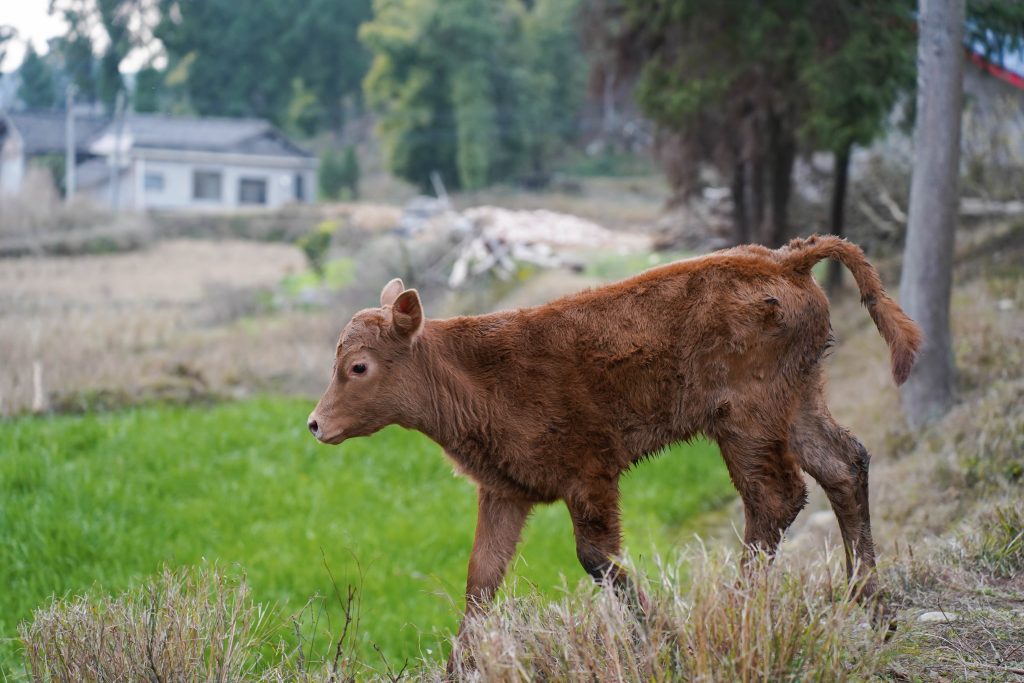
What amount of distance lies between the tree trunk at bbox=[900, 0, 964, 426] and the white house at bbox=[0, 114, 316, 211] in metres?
40.9

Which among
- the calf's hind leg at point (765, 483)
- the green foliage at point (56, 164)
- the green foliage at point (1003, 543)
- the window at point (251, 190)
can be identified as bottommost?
the window at point (251, 190)

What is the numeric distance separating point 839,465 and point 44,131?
48.5 m

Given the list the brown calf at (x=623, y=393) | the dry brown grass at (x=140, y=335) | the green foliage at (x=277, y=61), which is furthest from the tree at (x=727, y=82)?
the green foliage at (x=277, y=61)

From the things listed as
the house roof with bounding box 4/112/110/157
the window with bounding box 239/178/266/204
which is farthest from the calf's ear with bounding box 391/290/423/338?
the window with bounding box 239/178/266/204

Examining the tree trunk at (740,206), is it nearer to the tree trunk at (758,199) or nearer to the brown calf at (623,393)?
the tree trunk at (758,199)

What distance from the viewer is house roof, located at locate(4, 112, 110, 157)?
1793 inches

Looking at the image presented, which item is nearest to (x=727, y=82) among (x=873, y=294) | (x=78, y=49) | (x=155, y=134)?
(x=873, y=294)

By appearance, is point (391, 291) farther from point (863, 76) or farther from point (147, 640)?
point (863, 76)

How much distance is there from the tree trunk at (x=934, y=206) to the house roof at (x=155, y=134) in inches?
1682

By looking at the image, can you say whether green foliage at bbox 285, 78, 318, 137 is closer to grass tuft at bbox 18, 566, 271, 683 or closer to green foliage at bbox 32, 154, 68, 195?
green foliage at bbox 32, 154, 68, 195

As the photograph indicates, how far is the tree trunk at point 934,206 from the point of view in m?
9.26

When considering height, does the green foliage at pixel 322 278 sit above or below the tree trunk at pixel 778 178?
below

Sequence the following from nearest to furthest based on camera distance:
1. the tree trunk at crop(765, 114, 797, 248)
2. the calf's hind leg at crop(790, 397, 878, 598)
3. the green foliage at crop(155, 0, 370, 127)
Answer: the calf's hind leg at crop(790, 397, 878, 598)
the tree trunk at crop(765, 114, 797, 248)
the green foliage at crop(155, 0, 370, 127)

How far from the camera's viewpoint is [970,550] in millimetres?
5641
